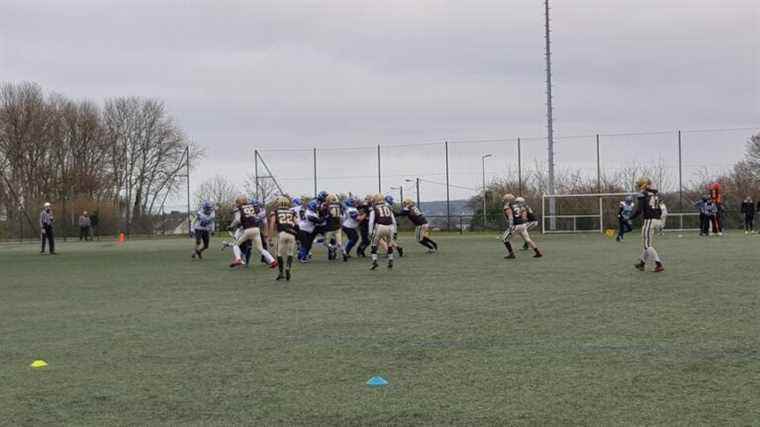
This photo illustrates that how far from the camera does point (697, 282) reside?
47.4 feet

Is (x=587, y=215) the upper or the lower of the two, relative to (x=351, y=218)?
lower

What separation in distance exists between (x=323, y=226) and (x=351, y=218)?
5.34ft

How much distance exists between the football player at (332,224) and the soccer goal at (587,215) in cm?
2241

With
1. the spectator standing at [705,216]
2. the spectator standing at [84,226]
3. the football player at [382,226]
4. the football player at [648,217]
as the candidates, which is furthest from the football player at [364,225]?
the spectator standing at [84,226]

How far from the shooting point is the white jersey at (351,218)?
83.1 feet

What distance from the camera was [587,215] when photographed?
45656 mm

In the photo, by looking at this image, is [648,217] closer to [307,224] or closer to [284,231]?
[284,231]

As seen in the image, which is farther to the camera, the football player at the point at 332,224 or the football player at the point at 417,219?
the football player at the point at 417,219

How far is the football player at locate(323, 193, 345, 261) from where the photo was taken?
23.8 metres

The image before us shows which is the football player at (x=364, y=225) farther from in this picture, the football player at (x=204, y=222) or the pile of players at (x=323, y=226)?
the football player at (x=204, y=222)

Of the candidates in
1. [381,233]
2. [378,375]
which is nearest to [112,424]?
[378,375]

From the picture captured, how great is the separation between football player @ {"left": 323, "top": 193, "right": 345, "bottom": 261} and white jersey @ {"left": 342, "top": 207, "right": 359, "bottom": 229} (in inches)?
24.2

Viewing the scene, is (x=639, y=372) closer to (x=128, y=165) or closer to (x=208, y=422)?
(x=208, y=422)

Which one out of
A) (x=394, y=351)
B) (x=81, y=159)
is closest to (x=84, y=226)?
(x=81, y=159)
